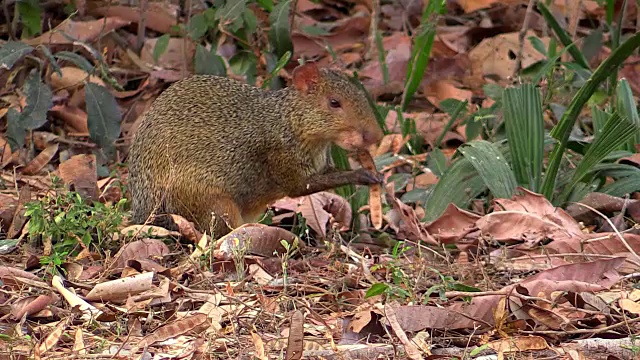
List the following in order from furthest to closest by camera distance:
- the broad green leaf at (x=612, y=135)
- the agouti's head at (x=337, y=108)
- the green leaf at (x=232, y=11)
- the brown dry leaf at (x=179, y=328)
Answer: the green leaf at (x=232, y=11) < the agouti's head at (x=337, y=108) < the broad green leaf at (x=612, y=135) < the brown dry leaf at (x=179, y=328)

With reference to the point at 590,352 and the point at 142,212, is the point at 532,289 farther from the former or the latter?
the point at 142,212

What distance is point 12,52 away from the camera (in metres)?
5.70

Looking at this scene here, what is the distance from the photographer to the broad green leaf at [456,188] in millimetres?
5371

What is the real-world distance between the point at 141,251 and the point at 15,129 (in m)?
1.59

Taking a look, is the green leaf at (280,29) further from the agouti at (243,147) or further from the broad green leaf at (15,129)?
the broad green leaf at (15,129)

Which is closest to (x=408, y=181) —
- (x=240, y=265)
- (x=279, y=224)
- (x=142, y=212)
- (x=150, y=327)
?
(x=279, y=224)

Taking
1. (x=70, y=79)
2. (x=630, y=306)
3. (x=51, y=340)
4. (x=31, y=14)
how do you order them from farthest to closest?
(x=70, y=79)
(x=31, y=14)
(x=630, y=306)
(x=51, y=340)

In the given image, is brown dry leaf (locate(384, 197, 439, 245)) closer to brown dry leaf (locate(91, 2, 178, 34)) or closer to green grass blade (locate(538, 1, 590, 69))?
green grass blade (locate(538, 1, 590, 69))

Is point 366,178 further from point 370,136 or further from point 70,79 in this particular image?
point 70,79

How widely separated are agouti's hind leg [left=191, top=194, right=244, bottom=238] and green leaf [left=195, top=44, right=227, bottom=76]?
54.0 inches

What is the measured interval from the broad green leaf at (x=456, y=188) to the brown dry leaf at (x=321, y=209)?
441 millimetres

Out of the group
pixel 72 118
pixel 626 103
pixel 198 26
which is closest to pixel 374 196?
pixel 626 103

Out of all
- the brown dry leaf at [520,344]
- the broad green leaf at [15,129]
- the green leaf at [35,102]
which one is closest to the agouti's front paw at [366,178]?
the brown dry leaf at [520,344]

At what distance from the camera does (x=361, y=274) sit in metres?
4.44
